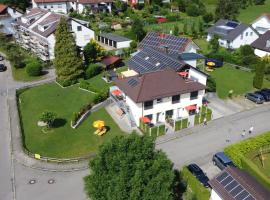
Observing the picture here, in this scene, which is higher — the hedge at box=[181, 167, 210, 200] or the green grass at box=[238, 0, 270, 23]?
the green grass at box=[238, 0, 270, 23]

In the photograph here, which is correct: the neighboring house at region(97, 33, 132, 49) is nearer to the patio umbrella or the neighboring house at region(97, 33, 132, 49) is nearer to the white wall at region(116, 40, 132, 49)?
the white wall at region(116, 40, 132, 49)

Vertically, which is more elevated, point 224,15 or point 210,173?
point 224,15

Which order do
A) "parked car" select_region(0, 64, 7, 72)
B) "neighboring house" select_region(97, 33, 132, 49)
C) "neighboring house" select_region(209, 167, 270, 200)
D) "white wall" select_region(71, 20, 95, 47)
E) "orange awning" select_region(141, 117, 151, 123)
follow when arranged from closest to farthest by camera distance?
1. "neighboring house" select_region(209, 167, 270, 200)
2. "orange awning" select_region(141, 117, 151, 123)
3. "parked car" select_region(0, 64, 7, 72)
4. "white wall" select_region(71, 20, 95, 47)
5. "neighboring house" select_region(97, 33, 132, 49)

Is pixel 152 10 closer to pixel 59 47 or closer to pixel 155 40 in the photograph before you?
pixel 155 40

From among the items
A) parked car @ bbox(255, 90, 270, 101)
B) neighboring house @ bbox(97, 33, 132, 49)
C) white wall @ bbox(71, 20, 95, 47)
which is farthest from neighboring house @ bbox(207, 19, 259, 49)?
white wall @ bbox(71, 20, 95, 47)

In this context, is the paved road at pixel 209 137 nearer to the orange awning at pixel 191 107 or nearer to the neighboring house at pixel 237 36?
the orange awning at pixel 191 107

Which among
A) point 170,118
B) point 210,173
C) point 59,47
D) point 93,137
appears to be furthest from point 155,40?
point 210,173

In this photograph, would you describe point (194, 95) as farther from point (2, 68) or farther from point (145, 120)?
point (2, 68)
